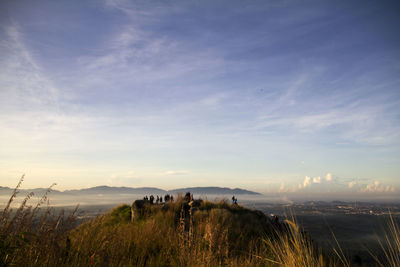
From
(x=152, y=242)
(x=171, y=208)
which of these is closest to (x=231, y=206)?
(x=171, y=208)

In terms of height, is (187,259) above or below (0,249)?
below

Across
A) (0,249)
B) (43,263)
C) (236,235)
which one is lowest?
(236,235)

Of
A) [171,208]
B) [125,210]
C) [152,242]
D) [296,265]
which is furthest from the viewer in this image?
[125,210]

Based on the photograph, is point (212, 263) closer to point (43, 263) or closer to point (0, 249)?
point (43, 263)

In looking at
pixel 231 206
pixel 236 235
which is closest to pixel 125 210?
pixel 231 206

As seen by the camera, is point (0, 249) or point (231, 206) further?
point (231, 206)

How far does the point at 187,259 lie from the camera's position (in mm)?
4062

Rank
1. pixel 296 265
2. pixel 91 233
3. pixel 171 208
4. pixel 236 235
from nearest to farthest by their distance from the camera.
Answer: pixel 296 265 < pixel 91 233 < pixel 236 235 < pixel 171 208

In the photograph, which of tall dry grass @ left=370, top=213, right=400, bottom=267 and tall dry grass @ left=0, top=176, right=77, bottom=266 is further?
tall dry grass @ left=0, top=176, right=77, bottom=266

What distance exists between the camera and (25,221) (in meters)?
3.62

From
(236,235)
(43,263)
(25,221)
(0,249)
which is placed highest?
(25,221)

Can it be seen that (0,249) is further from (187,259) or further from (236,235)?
(236,235)

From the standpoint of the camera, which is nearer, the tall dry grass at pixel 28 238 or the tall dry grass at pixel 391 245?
the tall dry grass at pixel 391 245

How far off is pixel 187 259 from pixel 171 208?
857cm
